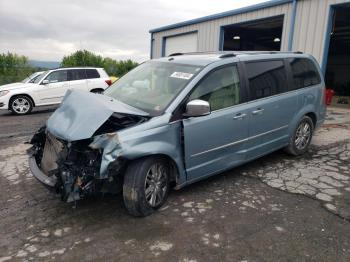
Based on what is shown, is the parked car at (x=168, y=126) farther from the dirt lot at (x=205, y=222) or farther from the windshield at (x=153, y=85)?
the dirt lot at (x=205, y=222)

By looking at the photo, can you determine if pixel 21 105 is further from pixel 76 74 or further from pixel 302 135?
pixel 302 135

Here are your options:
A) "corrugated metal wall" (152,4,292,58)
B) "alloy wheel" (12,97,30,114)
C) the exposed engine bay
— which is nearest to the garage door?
"corrugated metal wall" (152,4,292,58)

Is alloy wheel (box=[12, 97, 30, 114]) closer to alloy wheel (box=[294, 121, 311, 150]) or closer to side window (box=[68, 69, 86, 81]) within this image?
side window (box=[68, 69, 86, 81])

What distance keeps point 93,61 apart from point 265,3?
16.0 m

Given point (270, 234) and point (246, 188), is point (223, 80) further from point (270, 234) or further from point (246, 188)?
point (270, 234)

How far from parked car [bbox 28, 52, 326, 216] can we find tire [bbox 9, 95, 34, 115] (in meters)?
8.25

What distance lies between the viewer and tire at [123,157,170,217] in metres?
3.31

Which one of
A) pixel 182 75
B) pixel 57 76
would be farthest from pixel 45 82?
pixel 182 75

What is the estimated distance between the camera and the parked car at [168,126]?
126 inches

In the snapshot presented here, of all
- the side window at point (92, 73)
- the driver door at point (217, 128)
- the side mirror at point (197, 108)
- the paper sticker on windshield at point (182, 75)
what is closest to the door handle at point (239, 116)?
the driver door at point (217, 128)

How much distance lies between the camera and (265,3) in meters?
11.7

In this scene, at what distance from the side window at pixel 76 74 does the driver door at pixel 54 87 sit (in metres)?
0.19

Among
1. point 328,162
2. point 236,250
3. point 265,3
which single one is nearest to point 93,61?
point 265,3

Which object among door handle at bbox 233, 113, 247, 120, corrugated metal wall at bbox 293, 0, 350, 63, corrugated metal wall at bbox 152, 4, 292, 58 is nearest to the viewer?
door handle at bbox 233, 113, 247, 120
